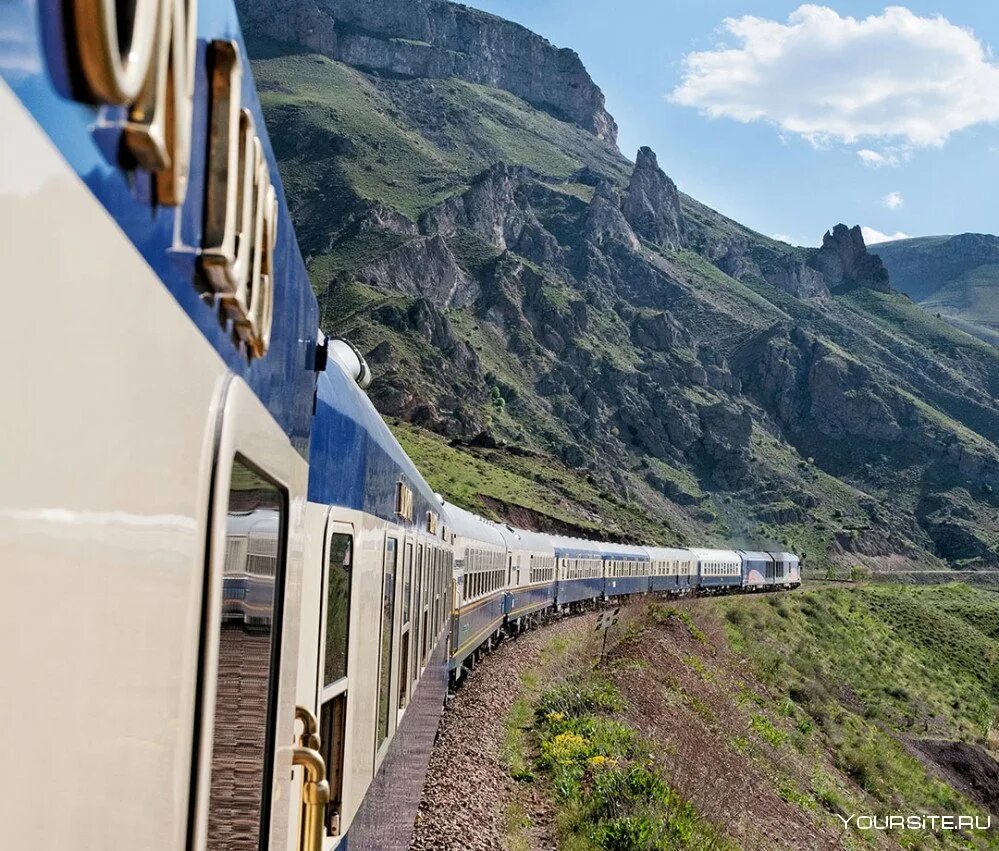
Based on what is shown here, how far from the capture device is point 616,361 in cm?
14012

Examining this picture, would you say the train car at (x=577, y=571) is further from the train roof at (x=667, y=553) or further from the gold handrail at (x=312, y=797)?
the gold handrail at (x=312, y=797)

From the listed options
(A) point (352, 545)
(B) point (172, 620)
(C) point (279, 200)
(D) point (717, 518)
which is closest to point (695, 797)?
(A) point (352, 545)

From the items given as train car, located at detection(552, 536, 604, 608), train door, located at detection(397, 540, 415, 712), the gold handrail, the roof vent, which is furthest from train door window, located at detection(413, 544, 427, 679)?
train car, located at detection(552, 536, 604, 608)

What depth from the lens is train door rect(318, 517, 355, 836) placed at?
3.83m

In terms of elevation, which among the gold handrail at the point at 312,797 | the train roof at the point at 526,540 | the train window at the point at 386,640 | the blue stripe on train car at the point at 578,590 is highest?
the train roof at the point at 526,540

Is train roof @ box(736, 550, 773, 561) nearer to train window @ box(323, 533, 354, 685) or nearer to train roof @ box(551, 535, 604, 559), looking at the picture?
train roof @ box(551, 535, 604, 559)

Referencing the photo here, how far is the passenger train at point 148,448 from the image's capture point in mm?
1048

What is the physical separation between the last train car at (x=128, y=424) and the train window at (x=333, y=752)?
1.69m

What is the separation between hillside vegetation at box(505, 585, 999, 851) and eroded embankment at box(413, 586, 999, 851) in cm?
5

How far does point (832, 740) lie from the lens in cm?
2539

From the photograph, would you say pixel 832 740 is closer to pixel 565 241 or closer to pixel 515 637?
pixel 515 637

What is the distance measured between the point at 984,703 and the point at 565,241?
142548 millimetres

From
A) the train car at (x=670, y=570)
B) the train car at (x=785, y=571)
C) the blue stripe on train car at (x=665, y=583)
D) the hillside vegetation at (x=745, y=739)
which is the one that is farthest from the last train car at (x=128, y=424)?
the train car at (x=785, y=571)

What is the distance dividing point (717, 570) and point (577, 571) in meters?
19.7
